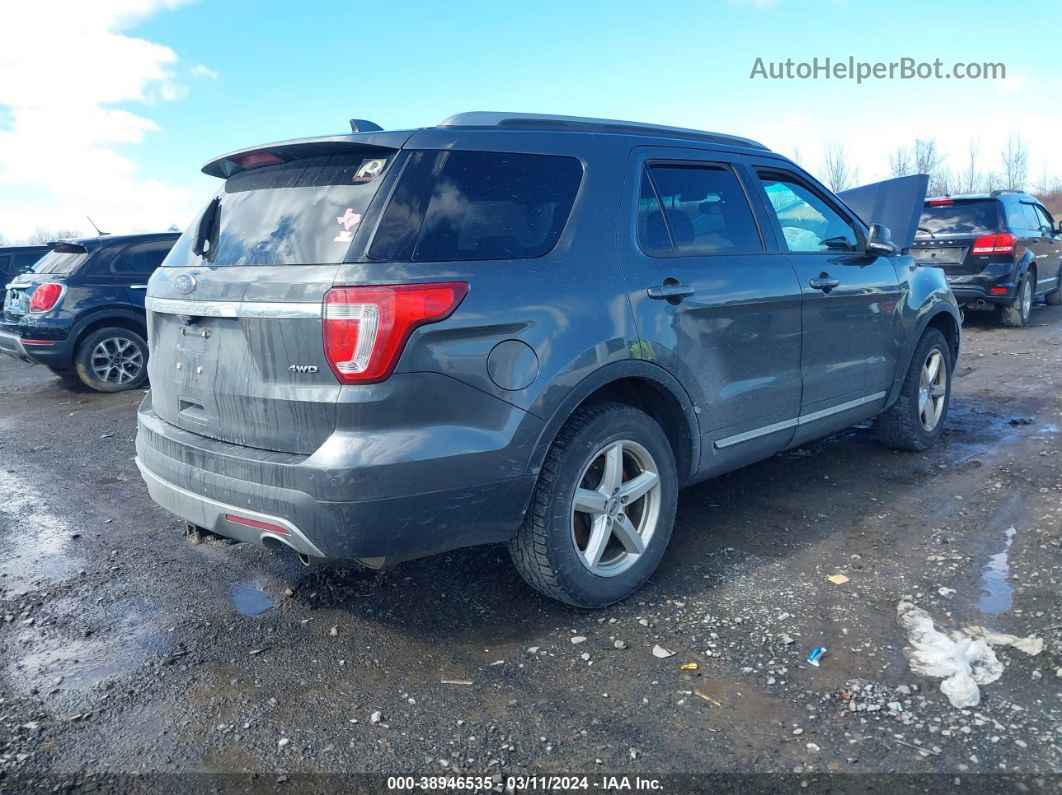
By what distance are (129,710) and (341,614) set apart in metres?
0.89

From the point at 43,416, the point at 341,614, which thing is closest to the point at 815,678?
the point at 341,614

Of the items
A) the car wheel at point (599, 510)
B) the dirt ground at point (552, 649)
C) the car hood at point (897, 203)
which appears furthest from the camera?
the car hood at point (897, 203)

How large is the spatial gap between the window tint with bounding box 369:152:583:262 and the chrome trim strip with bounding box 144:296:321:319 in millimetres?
300

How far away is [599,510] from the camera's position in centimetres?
333

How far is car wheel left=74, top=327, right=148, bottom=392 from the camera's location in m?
8.85

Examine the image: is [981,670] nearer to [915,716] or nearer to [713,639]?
[915,716]

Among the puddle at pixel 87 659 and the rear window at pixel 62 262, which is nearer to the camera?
the puddle at pixel 87 659

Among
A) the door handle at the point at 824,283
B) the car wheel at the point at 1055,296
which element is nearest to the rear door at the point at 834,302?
the door handle at the point at 824,283

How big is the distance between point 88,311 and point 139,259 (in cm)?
85

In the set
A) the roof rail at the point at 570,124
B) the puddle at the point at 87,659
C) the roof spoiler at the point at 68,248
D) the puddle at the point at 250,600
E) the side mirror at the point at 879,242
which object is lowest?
the puddle at the point at 87,659

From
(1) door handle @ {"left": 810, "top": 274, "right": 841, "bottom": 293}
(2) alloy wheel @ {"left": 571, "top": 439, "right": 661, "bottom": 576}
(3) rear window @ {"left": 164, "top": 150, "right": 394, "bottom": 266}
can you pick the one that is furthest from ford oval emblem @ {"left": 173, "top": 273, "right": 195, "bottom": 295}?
(1) door handle @ {"left": 810, "top": 274, "right": 841, "bottom": 293}

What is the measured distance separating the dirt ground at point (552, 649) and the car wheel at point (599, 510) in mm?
168

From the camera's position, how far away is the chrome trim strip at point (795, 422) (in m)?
3.88

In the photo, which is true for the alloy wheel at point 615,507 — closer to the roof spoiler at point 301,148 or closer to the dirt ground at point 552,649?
the dirt ground at point 552,649
